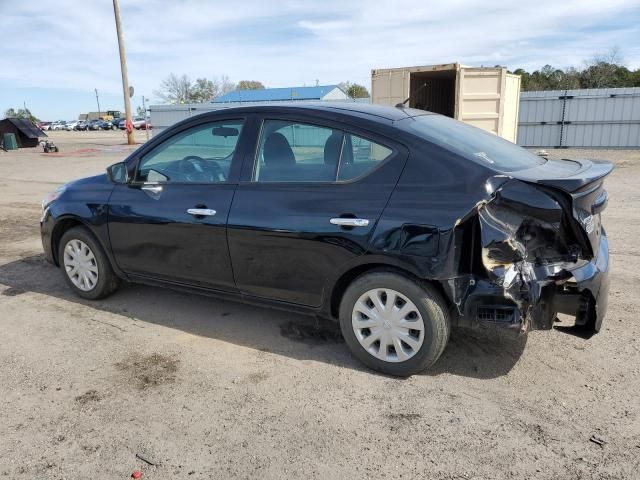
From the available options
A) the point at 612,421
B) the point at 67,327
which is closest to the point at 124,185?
the point at 67,327

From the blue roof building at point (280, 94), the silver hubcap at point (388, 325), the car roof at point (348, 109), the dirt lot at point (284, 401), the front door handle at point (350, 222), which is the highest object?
the blue roof building at point (280, 94)

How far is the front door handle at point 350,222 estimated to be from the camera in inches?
133

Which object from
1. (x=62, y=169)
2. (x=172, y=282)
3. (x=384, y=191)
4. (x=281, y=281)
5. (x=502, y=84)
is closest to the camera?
(x=384, y=191)

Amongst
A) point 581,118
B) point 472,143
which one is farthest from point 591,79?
point 472,143

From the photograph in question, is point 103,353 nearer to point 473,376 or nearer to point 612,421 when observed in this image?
point 473,376

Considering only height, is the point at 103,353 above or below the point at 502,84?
below

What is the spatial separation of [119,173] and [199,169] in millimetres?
813

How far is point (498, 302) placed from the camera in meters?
3.14

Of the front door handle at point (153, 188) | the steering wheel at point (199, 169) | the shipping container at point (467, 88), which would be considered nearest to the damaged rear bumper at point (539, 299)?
the steering wheel at point (199, 169)

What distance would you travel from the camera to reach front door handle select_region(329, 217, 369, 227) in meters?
3.37

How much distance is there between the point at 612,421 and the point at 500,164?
5.34 feet

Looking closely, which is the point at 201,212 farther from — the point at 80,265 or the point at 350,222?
the point at 80,265

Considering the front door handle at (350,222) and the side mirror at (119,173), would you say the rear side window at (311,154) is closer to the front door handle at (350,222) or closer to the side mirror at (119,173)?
the front door handle at (350,222)

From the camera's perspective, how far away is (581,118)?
2106cm
